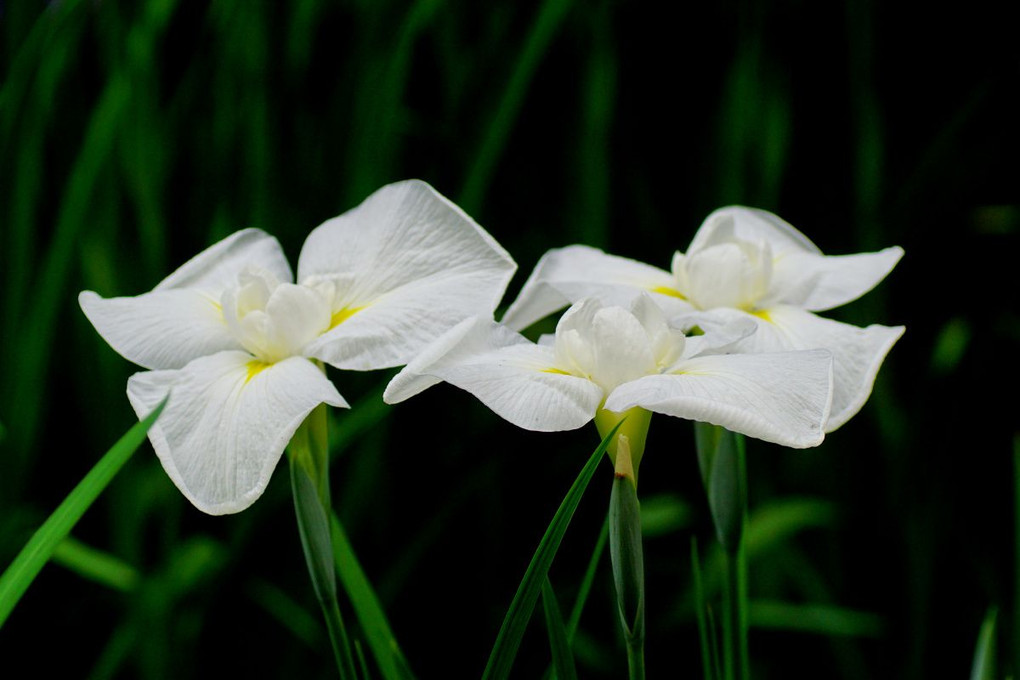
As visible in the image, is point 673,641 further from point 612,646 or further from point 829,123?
point 829,123

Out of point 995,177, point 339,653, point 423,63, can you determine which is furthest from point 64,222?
point 995,177

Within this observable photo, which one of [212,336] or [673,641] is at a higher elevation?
[212,336]

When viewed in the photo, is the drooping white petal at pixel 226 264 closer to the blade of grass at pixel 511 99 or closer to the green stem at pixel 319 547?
the green stem at pixel 319 547

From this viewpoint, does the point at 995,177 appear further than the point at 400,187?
Yes

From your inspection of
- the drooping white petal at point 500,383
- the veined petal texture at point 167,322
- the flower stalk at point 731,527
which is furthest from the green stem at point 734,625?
the veined petal texture at point 167,322

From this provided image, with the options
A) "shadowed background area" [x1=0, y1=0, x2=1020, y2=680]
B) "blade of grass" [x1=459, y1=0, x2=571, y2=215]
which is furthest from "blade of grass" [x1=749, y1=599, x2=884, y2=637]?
"blade of grass" [x1=459, y1=0, x2=571, y2=215]

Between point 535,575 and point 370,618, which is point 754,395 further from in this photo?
point 370,618

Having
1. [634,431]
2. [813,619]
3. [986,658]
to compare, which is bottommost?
[813,619]

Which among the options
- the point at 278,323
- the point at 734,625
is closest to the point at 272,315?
the point at 278,323
